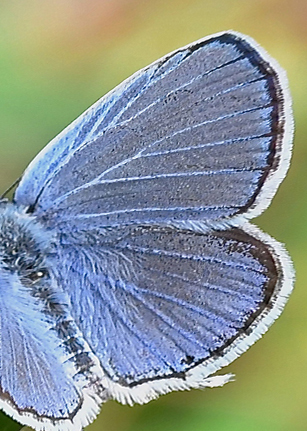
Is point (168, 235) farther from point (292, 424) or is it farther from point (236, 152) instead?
point (292, 424)

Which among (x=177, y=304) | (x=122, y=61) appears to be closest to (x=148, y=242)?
(x=177, y=304)

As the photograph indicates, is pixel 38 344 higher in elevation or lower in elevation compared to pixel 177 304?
lower

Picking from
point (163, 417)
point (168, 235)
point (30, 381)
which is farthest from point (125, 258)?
point (163, 417)

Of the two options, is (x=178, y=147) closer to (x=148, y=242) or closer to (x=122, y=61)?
(x=148, y=242)

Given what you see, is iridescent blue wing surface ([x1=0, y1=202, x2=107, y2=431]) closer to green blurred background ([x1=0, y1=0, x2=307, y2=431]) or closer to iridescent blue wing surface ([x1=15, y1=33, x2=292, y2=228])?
iridescent blue wing surface ([x1=15, y1=33, x2=292, y2=228])

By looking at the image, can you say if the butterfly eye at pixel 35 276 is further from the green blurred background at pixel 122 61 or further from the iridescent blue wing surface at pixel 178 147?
the green blurred background at pixel 122 61

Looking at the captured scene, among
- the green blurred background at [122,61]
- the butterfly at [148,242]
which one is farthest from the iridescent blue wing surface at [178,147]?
the green blurred background at [122,61]
